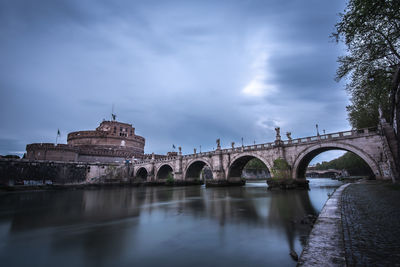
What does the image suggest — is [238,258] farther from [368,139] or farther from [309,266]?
[368,139]

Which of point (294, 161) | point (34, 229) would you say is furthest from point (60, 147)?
point (294, 161)

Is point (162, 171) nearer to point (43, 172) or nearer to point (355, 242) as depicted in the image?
point (43, 172)

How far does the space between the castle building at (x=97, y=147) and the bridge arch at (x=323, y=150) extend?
52.2 m

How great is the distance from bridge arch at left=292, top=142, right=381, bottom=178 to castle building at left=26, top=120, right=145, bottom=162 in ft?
171

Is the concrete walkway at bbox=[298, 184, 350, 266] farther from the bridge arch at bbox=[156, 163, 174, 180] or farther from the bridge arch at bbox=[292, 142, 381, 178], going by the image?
the bridge arch at bbox=[156, 163, 174, 180]

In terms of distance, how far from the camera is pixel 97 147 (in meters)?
68.6

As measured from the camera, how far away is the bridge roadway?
2075 cm

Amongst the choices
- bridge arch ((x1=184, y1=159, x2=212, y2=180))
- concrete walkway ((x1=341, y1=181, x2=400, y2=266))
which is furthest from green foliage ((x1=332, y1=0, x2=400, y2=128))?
bridge arch ((x1=184, y1=159, x2=212, y2=180))

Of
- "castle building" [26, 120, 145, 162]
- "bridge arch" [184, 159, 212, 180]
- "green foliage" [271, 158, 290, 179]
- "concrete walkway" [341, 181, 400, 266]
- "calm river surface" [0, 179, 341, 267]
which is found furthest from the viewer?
"castle building" [26, 120, 145, 162]

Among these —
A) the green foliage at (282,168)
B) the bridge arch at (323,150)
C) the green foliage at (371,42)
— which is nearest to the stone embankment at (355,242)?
the green foliage at (371,42)

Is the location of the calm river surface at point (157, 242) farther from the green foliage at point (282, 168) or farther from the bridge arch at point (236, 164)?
the bridge arch at point (236, 164)

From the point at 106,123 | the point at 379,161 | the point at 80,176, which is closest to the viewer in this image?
the point at 379,161

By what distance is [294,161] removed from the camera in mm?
26656

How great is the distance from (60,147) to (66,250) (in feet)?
191
